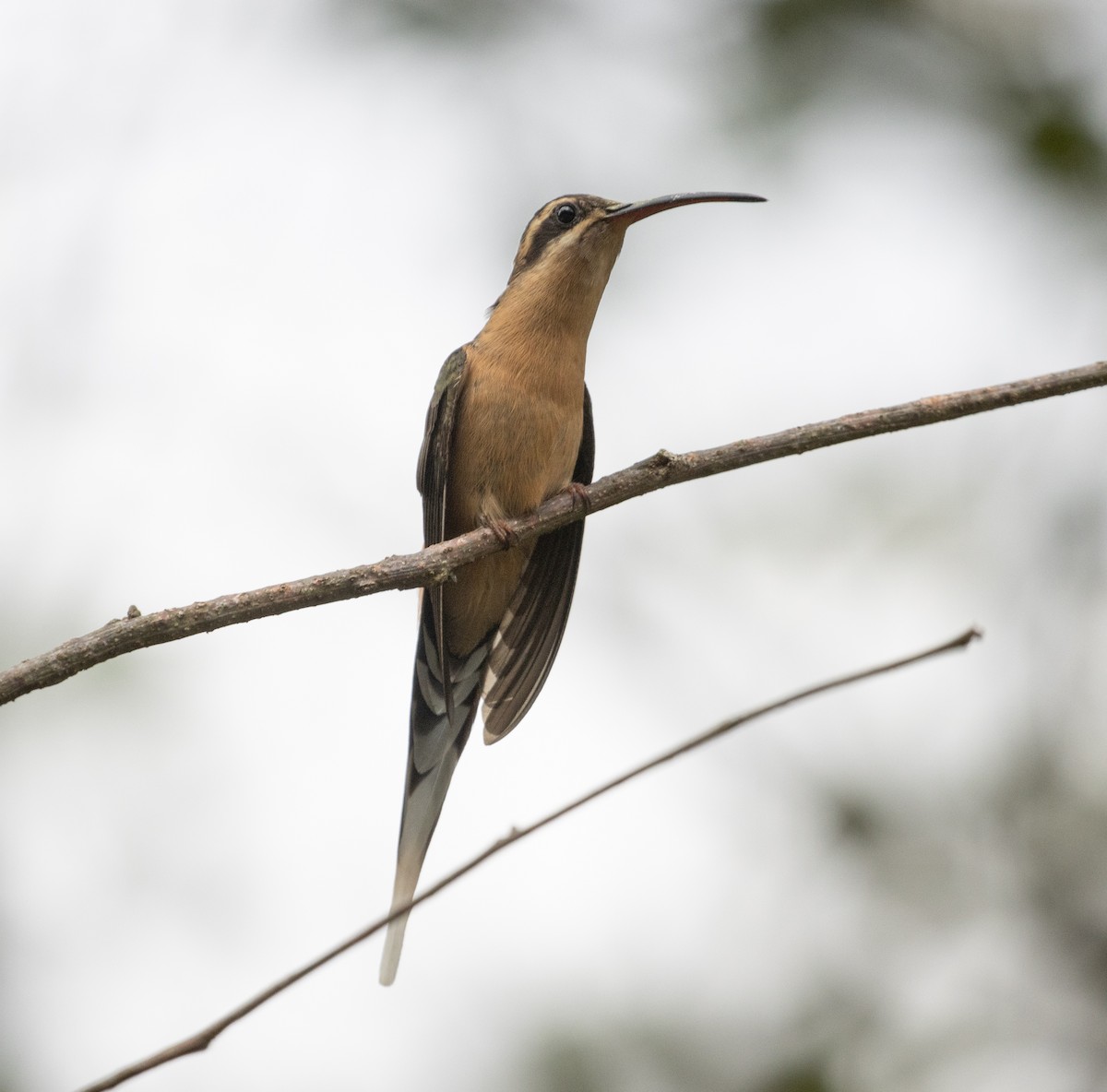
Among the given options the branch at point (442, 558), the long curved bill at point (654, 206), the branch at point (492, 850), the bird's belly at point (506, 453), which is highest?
the long curved bill at point (654, 206)

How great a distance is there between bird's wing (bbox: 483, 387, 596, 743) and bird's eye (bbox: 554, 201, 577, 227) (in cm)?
74

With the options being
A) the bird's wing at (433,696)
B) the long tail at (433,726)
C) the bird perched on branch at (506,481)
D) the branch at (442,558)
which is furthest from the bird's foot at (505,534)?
the long tail at (433,726)

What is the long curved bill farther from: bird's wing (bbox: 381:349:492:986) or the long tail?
the long tail

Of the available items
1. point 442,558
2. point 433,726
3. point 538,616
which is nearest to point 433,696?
point 433,726

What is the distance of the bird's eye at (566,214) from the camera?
4895 millimetres

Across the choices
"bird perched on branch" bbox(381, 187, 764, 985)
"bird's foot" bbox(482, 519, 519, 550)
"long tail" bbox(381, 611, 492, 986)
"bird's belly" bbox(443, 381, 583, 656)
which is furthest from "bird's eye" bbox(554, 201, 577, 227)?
"long tail" bbox(381, 611, 492, 986)

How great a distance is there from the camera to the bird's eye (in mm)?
4895

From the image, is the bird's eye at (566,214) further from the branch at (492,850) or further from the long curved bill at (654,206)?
the branch at (492,850)

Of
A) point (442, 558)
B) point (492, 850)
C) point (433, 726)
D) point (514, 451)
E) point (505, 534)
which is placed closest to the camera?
point (492, 850)

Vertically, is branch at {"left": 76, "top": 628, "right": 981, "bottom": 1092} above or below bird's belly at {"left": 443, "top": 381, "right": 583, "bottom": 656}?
below

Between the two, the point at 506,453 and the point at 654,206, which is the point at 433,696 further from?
the point at 654,206

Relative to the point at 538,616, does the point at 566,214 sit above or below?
above

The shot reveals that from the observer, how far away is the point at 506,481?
4.35m

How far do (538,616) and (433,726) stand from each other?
26.0 inches
